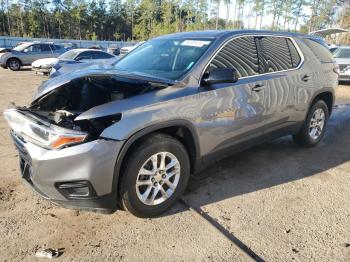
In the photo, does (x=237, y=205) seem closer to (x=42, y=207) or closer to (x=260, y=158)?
(x=260, y=158)

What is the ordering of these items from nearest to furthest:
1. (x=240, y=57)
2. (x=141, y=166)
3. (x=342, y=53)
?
(x=141, y=166) < (x=240, y=57) < (x=342, y=53)

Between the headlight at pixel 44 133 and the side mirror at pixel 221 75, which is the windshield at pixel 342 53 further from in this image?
the headlight at pixel 44 133

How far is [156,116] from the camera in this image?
10.5 ft

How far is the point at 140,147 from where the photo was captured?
3.14m

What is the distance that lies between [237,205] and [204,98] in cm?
117

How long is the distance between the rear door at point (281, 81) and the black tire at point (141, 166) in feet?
Result: 4.91

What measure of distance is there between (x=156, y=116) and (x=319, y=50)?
3573 millimetres

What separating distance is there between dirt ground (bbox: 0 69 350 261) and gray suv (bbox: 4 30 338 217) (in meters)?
0.28

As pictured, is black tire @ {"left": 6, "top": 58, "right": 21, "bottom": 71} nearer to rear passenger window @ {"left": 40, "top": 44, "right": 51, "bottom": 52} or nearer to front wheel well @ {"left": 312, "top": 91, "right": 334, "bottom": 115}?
rear passenger window @ {"left": 40, "top": 44, "right": 51, "bottom": 52}

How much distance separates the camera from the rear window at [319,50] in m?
5.38

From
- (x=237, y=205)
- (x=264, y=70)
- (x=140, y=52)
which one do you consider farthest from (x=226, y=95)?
(x=140, y=52)

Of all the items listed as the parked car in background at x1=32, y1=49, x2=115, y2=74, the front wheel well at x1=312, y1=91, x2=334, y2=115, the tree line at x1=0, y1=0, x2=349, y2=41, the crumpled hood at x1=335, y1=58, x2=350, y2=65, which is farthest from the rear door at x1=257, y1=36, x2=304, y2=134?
the tree line at x1=0, y1=0, x2=349, y2=41

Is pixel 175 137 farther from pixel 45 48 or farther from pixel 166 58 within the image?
pixel 45 48

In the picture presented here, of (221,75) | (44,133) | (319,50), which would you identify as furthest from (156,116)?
(319,50)
